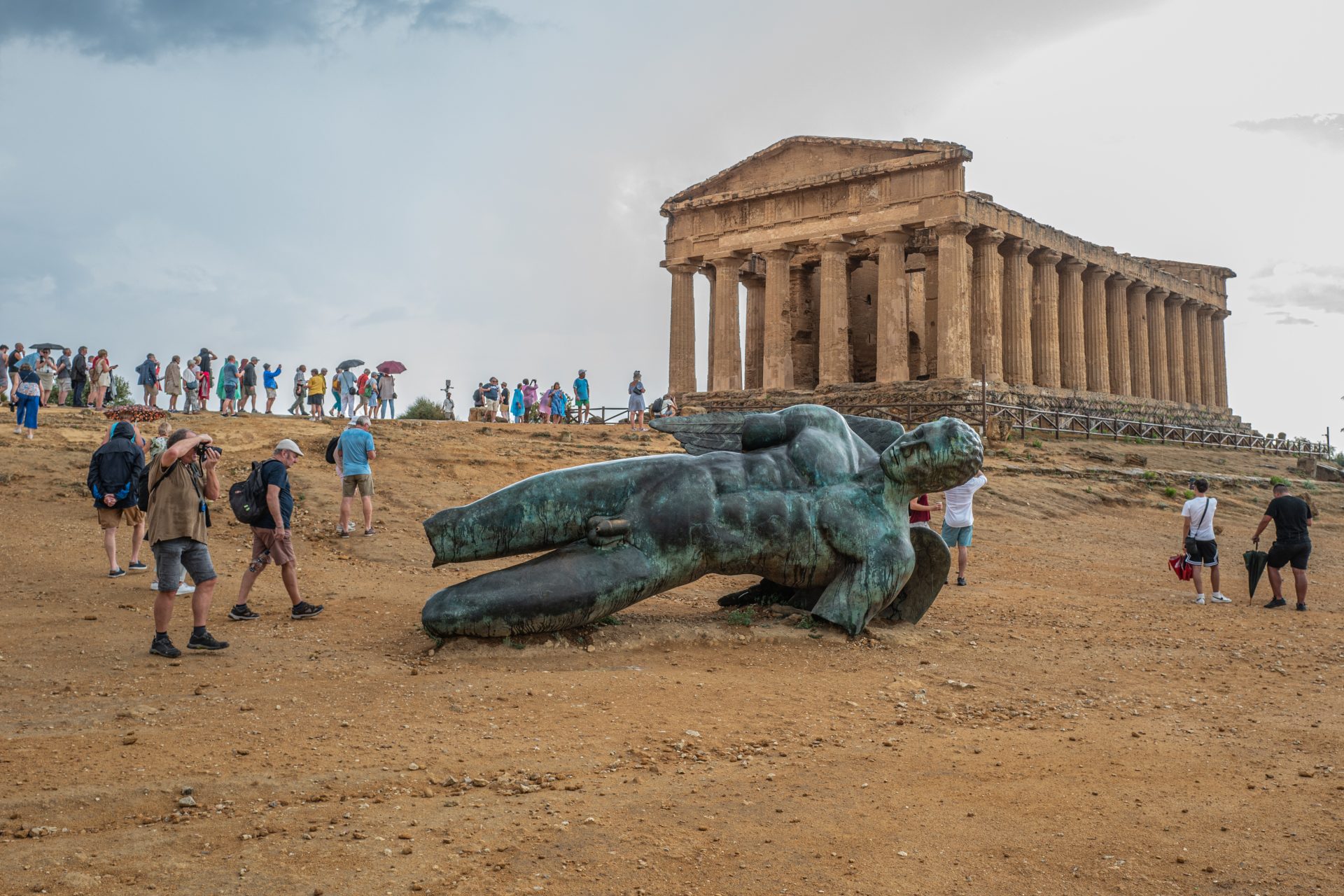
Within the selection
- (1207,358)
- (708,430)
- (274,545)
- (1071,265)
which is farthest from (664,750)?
(1207,358)

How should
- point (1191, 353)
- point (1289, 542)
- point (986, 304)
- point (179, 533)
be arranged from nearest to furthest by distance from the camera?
point (179, 533)
point (1289, 542)
point (986, 304)
point (1191, 353)

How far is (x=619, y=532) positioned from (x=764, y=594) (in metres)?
1.96

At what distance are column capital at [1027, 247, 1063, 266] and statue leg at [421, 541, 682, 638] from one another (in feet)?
108

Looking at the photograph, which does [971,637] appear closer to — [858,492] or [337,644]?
[858,492]

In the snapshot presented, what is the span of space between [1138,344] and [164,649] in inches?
1653

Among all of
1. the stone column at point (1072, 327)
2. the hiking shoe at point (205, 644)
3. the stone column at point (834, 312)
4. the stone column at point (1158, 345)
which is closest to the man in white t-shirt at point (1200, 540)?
the hiking shoe at point (205, 644)

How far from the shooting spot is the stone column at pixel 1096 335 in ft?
128

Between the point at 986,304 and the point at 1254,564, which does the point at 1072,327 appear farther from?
the point at 1254,564

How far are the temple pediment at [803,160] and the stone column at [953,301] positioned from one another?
7.86 feet

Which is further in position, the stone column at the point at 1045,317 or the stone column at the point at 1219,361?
the stone column at the point at 1219,361

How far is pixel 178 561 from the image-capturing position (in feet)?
24.1

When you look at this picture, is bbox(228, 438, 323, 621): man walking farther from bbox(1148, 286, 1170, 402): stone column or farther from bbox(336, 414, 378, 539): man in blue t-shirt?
bbox(1148, 286, 1170, 402): stone column

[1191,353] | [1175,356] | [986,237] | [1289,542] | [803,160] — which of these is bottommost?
[1289,542]

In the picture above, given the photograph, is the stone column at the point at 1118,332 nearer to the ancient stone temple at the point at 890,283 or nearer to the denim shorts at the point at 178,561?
the ancient stone temple at the point at 890,283
